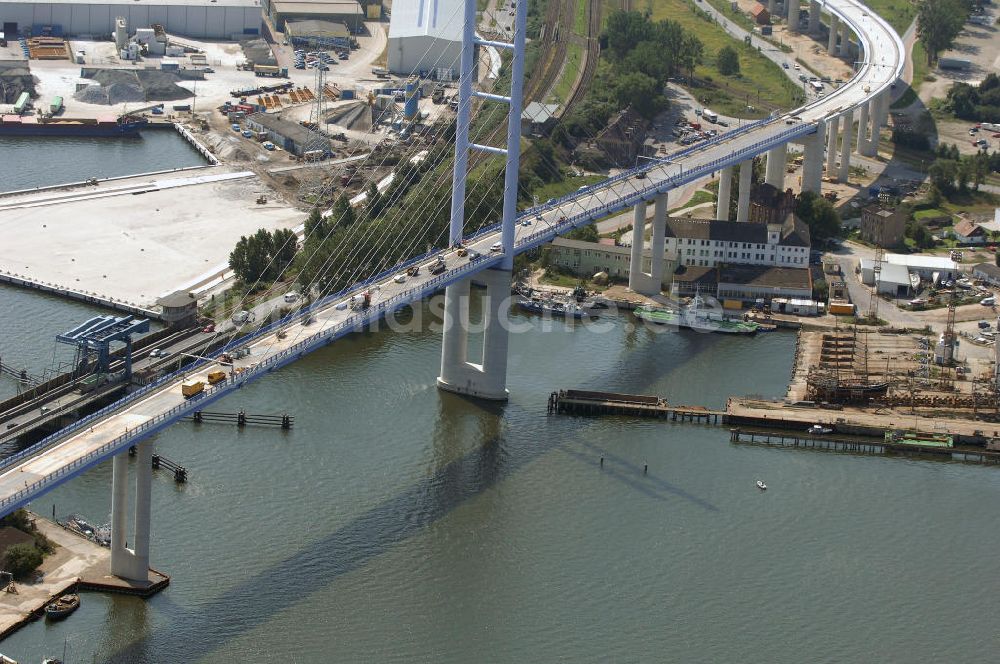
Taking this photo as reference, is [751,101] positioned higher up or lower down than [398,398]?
higher up

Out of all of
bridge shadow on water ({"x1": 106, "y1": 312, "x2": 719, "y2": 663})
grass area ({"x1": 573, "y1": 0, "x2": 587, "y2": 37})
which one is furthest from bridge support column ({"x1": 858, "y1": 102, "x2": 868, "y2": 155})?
bridge shadow on water ({"x1": 106, "y1": 312, "x2": 719, "y2": 663})

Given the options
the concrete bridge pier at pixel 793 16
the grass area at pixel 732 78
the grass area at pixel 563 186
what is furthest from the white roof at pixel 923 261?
the concrete bridge pier at pixel 793 16

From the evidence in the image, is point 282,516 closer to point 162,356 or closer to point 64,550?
point 64,550

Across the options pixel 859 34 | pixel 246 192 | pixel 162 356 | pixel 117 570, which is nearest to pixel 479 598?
pixel 117 570

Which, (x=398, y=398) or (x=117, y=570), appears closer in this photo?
(x=117, y=570)

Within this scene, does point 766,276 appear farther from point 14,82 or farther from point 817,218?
point 14,82

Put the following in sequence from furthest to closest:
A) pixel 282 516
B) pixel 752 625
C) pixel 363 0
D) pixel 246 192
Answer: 1. pixel 363 0
2. pixel 246 192
3. pixel 282 516
4. pixel 752 625
